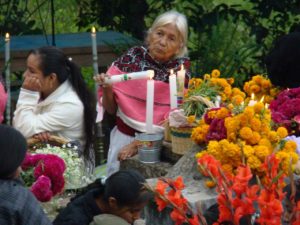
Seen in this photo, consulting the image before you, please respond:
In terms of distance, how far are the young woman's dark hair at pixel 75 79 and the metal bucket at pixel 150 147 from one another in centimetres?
34

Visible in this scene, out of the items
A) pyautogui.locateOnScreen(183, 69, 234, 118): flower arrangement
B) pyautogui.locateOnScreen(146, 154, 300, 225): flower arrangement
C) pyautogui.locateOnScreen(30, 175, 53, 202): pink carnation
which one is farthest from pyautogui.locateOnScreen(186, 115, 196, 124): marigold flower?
pyautogui.locateOnScreen(146, 154, 300, 225): flower arrangement

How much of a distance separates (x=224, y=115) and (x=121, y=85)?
1234 millimetres

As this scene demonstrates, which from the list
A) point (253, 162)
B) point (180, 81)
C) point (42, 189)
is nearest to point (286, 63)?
point (180, 81)

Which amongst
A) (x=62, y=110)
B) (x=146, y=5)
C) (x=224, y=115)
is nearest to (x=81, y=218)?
(x=224, y=115)

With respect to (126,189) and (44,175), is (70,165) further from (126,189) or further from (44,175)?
(126,189)

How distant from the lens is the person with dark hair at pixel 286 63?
520 centimetres

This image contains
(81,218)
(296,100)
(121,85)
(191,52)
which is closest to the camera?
(81,218)

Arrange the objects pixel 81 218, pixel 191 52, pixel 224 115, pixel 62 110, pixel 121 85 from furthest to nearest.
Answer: pixel 191 52, pixel 121 85, pixel 62 110, pixel 224 115, pixel 81 218

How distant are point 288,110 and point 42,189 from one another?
146 cm

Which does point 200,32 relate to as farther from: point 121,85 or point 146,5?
point 121,85

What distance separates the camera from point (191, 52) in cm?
796

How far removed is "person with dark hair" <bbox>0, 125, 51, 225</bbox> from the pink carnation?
1.50 feet

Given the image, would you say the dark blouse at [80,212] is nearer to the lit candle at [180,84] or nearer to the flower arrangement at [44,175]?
the flower arrangement at [44,175]

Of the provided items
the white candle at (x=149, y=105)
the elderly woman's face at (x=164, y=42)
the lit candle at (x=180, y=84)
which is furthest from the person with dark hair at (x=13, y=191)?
the elderly woman's face at (x=164, y=42)
